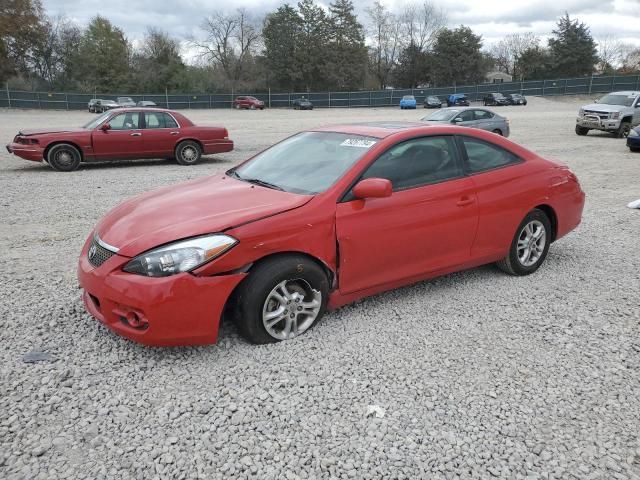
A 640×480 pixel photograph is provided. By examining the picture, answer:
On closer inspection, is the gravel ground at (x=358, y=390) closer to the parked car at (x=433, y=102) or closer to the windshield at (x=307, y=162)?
the windshield at (x=307, y=162)

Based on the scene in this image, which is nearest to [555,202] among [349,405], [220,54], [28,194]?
[349,405]

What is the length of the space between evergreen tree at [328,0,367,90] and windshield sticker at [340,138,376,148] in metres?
68.0

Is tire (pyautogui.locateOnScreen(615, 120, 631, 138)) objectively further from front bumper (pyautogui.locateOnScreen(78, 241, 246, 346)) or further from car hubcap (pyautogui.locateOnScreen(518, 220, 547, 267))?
front bumper (pyautogui.locateOnScreen(78, 241, 246, 346))

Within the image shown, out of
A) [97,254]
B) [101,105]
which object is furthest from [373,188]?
[101,105]

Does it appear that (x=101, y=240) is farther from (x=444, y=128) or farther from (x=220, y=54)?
(x=220, y=54)

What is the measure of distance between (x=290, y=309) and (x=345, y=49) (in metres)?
72.2

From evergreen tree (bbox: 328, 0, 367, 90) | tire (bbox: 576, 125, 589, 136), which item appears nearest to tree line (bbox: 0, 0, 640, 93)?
evergreen tree (bbox: 328, 0, 367, 90)

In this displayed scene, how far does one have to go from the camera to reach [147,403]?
2.93 metres

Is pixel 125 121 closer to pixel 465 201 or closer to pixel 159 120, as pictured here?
pixel 159 120

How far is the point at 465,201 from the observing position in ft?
14.0

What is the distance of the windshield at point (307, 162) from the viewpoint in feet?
12.8

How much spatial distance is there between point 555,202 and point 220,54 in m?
80.7

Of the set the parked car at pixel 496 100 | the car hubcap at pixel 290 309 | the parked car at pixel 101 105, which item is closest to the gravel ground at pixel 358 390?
the car hubcap at pixel 290 309

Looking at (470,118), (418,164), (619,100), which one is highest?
(619,100)
